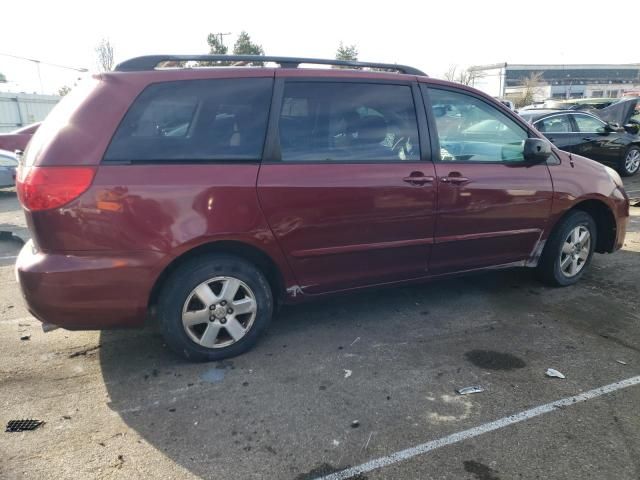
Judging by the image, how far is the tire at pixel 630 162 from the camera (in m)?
11.2

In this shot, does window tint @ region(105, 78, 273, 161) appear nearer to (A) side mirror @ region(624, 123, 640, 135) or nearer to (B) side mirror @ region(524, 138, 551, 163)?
(B) side mirror @ region(524, 138, 551, 163)

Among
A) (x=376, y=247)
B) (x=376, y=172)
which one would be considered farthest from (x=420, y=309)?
(x=376, y=172)

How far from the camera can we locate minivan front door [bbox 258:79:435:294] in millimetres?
3293

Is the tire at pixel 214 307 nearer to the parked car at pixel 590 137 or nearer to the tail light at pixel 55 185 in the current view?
the tail light at pixel 55 185

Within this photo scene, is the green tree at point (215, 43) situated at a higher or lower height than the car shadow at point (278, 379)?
higher

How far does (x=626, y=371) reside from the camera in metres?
3.22

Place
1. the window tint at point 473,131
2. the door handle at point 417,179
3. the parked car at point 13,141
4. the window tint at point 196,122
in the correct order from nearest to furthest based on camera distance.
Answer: the window tint at point 196,122 → the door handle at point 417,179 → the window tint at point 473,131 → the parked car at point 13,141

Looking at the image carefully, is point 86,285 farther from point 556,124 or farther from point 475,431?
point 556,124

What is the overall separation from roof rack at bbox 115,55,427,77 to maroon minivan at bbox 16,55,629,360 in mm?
12

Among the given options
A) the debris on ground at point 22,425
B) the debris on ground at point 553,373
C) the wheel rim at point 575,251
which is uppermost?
the wheel rim at point 575,251

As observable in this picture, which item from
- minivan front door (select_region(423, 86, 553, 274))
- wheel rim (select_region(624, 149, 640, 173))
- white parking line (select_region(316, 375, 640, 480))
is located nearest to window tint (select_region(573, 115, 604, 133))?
wheel rim (select_region(624, 149, 640, 173))

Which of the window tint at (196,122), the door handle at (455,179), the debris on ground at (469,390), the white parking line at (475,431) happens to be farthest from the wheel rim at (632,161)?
the window tint at (196,122)

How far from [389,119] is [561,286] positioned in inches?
95.1

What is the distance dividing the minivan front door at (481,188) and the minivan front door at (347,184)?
185 mm
